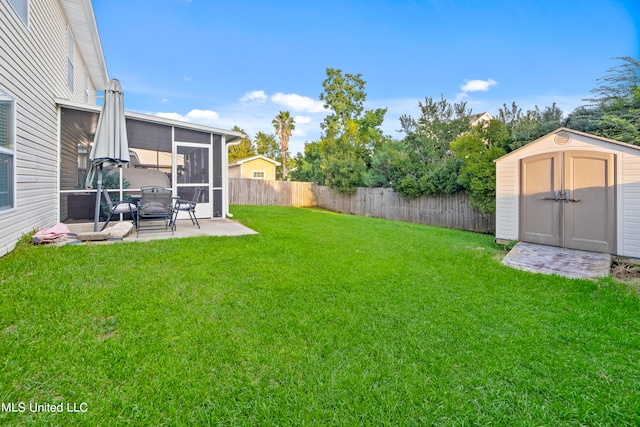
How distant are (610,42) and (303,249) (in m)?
10.8

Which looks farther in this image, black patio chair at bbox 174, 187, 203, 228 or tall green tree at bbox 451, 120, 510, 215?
tall green tree at bbox 451, 120, 510, 215

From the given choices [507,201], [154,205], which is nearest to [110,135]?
[154,205]

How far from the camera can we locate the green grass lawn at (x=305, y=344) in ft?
5.65

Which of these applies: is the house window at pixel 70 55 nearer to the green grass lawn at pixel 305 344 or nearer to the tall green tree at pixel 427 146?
the green grass lawn at pixel 305 344

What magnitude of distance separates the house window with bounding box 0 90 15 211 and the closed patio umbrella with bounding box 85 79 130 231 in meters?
1.15

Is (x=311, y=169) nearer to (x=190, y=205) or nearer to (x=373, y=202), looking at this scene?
(x=373, y=202)

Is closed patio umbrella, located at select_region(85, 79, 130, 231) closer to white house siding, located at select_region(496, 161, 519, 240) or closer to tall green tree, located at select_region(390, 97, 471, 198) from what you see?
white house siding, located at select_region(496, 161, 519, 240)

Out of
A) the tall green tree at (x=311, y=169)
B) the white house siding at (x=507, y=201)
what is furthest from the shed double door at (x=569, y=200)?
the tall green tree at (x=311, y=169)

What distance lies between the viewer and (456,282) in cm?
398

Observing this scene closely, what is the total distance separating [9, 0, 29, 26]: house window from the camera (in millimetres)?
4532

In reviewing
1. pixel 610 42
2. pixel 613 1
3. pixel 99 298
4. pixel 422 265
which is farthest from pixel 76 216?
pixel 610 42

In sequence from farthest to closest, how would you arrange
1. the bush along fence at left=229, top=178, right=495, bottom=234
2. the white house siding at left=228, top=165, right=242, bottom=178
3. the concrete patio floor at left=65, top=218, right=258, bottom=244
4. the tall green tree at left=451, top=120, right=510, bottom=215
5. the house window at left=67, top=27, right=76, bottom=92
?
1. the white house siding at left=228, top=165, right=242, bottom=178
2. the bush along fence at left=229, top=178, right=495, bottom=234
3. the tall green tree at left=451, top=120, right=510, bottom=215
4. the house window at left=67, top=27, right=76, bottom=92
5. the concrete patio floor at left=65, top=218, right=258, bottom=244

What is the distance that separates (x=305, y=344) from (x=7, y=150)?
16.0 ft

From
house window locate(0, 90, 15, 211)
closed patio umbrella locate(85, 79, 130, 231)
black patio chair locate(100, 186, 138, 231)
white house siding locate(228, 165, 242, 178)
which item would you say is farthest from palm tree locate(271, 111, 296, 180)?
house window locate(0, 90, 15, 211)
